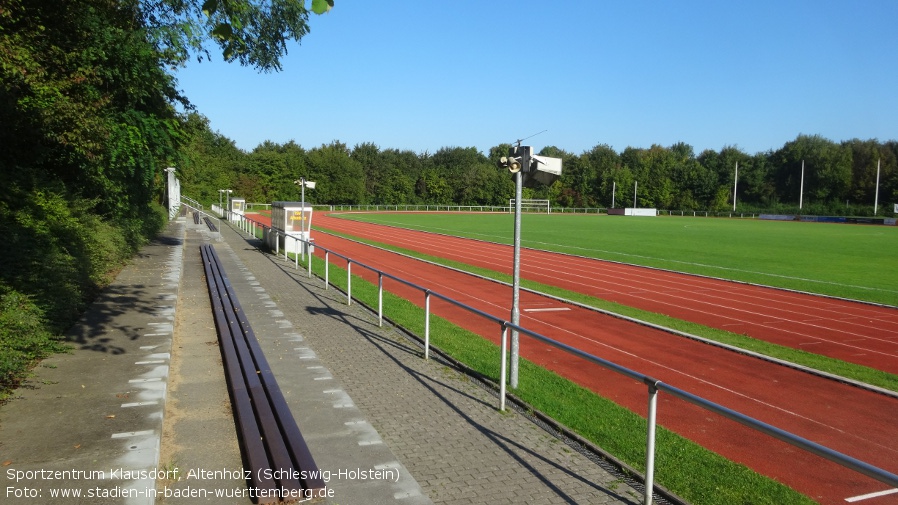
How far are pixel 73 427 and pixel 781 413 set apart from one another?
25.2ft

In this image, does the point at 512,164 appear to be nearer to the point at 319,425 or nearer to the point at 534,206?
the point at 319,425

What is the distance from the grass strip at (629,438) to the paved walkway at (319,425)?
0.52 m

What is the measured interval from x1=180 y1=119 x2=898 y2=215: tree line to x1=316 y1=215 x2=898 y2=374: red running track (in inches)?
2643

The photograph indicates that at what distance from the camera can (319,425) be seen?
6168 mm

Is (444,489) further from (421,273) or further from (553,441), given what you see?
(421,273)

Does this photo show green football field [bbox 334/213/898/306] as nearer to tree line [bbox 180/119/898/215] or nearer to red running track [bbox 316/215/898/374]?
red running track [bbox 316/215/898/374]

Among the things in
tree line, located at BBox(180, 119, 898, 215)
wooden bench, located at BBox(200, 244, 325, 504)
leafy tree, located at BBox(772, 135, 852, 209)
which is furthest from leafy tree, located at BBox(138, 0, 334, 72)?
leafy tree, located at BBox(772, 135, 852, 209)

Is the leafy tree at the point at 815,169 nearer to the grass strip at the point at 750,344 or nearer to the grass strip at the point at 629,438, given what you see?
the grass strip at the point at 750,344

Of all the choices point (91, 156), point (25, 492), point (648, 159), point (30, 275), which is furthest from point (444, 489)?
point (648, 159)

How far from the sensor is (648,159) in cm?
11256

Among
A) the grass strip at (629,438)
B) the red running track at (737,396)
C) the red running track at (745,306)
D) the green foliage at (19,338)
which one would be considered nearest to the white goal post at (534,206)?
the red running track at (745,306)

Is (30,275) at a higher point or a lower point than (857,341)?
higher

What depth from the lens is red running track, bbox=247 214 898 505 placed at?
6084mm

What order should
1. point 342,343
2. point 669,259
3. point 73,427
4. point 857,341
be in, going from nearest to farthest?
1. point 73,427
2. point 342,343
3. point 857,341
4. point 669,259
